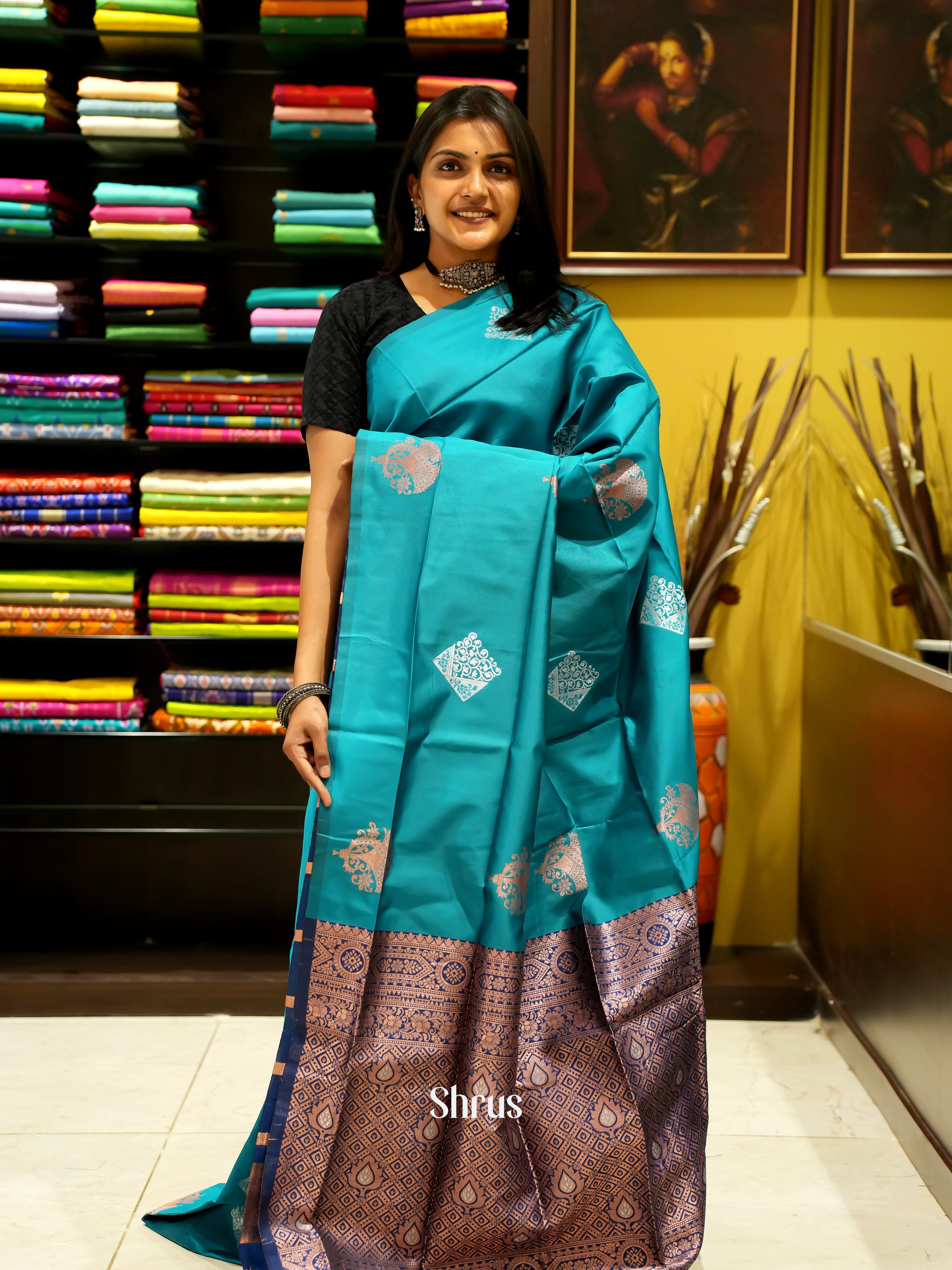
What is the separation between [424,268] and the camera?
5.32 feet

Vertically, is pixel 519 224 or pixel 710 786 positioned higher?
pixel 519 224

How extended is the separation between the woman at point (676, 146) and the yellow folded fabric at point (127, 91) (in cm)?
101

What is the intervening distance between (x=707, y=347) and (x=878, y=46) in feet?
2.56

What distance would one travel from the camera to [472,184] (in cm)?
150

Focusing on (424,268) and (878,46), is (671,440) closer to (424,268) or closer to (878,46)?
(878,46)

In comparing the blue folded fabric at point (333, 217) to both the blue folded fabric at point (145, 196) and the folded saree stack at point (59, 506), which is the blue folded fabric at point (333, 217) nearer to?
the blue folded fabric at point (145, 196)

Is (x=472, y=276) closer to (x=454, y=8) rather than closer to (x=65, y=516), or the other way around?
(x=454, y=8)

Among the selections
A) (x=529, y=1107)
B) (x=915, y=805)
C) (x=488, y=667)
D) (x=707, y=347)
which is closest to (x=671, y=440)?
(x=707, y=347)

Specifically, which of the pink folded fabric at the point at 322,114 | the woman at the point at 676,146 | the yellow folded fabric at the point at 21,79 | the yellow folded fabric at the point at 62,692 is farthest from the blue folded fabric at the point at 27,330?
the woman at the point at 676,146

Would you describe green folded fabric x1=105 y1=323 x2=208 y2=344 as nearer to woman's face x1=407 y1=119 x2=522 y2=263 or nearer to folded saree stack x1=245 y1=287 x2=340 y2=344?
folded saree stack x1=245 y1=287 x2=340 y2=344

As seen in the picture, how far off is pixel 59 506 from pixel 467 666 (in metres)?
1.63

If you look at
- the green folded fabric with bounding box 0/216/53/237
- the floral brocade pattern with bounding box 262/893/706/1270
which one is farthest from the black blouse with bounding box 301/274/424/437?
the green folded fabric with bounding box 0/216/53/237

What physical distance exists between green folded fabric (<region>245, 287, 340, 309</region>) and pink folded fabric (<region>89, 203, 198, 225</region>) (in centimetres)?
23

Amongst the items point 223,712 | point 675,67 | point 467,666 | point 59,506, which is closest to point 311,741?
point 467,666
